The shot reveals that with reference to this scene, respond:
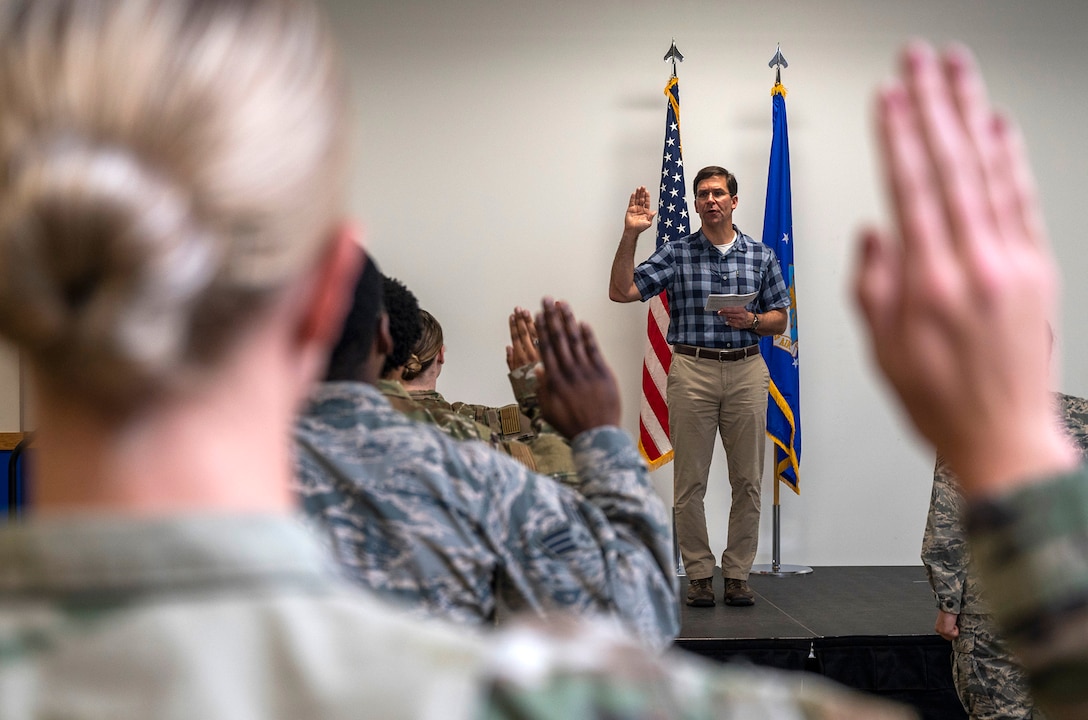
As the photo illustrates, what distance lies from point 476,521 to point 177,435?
882 mm

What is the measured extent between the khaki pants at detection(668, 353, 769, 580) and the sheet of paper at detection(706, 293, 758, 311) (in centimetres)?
27

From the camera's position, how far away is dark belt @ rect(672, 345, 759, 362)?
4.94 metres

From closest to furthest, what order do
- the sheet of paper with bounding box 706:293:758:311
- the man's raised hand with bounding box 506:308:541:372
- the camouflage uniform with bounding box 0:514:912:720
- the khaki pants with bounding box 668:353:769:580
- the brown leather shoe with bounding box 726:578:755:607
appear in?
the camouflage uniform with bounding box 0:514:912:720
the man's raised hand with bounding box 506:308:541:372
the brown leather shoe with bounding box 726:578:755:607
the sheet of paper with bounding box 706:293:758:311
the khaki pants with bounding box 668:353:769:580

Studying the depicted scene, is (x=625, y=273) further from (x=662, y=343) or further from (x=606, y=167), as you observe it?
(x=606, y=167)

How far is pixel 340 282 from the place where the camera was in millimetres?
481

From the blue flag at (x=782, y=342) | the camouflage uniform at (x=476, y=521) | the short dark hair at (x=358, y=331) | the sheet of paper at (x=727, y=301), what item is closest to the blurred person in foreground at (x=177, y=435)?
the camouflage uniform at (x=476, y=521)

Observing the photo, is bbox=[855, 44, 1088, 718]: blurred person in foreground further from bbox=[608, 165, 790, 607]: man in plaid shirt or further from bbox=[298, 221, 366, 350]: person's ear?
bbox=[608, 165, 790, 607]: man in plaid shirt

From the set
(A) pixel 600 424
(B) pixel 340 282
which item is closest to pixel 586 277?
(A) pixel 600 424

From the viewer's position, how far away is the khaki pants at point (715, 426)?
4922 mm

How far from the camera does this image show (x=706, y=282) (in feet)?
16.3

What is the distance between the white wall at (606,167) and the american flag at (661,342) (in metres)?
0.28

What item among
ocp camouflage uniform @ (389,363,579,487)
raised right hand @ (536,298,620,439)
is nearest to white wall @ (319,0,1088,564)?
ocp camouflage uniform @ (389,363,579,487)

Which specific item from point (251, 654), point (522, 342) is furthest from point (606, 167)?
point (251, 654)

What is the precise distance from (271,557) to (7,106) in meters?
0.20
